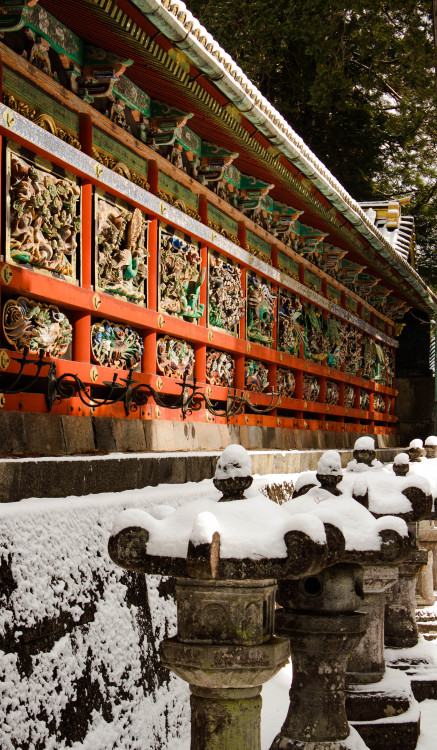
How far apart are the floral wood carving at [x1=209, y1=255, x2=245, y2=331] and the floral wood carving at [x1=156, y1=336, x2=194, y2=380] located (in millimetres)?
859

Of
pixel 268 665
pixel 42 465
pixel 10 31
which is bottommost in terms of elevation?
pixel 268 665

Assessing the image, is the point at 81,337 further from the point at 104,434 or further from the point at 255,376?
the point at 255,376

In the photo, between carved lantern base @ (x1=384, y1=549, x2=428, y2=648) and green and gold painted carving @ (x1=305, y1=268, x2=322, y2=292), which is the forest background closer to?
green and gold painted carving @ (x1=305, y1=268, x2=322, y2=292)

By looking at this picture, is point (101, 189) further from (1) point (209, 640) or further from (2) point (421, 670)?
(1) point (209, 640)

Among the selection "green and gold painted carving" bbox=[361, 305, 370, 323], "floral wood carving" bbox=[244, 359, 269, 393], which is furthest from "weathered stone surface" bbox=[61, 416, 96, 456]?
"green and gold painted carving" bbox=[361, 305, 370, 323]

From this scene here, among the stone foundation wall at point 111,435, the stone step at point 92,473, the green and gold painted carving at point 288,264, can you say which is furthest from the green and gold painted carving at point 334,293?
the stone step at point 92,473

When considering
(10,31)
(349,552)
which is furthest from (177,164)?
(349,552)

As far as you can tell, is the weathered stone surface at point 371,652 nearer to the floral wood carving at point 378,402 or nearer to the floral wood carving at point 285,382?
the floral wood carving at point 285,382

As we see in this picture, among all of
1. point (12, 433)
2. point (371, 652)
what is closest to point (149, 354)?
point (12, 433)

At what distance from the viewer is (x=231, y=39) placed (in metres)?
22.4

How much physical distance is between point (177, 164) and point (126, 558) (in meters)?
7.04

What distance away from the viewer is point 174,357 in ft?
31.3

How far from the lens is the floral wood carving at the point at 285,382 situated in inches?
535

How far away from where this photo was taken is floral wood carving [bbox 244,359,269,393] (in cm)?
1212
